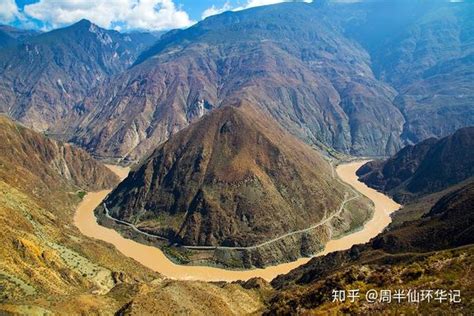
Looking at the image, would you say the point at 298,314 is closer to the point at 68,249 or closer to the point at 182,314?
the point at 182,314

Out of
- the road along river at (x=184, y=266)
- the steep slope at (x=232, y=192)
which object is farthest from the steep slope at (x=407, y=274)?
the steep slope at (x=232, y=192)

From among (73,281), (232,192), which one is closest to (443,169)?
(232,192)

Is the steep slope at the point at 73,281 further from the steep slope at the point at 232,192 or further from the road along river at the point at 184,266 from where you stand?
the steep slope at the point at 232,192

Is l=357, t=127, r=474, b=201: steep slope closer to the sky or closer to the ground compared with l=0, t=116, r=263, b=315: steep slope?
closer to the ground

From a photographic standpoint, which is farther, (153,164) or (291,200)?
(153,164)

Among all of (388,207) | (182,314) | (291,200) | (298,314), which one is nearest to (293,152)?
(291,200)

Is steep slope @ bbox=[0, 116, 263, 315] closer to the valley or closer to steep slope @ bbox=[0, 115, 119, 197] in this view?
the valley

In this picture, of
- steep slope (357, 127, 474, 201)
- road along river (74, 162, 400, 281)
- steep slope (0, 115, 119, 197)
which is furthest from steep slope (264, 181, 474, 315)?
steep slope (0, 115, 119, 197)
